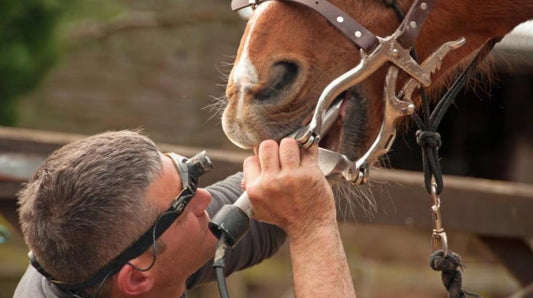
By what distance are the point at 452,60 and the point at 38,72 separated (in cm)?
394

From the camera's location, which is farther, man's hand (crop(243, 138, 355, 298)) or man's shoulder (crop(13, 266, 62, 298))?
man's shoulder (crop(13, 266, 62, 298))

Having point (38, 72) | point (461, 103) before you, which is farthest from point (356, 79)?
point (461, 103)

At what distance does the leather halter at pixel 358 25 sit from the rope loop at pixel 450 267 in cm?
48

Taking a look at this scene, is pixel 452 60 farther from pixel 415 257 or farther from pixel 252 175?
pixel 415 257

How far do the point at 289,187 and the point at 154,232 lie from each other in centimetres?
38

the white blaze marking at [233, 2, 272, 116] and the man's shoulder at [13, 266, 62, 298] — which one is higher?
the white blaze marking at [233, 2, 272, 116]

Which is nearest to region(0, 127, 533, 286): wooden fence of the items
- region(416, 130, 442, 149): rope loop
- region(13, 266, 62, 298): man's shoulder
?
region(13, 266, 62, 298): man's shoulder

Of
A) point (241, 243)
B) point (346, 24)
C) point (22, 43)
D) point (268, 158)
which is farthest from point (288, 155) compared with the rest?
point (22, 43)

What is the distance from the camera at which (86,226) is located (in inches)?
77.6

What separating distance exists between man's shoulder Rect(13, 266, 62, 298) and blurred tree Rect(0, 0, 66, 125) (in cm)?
310

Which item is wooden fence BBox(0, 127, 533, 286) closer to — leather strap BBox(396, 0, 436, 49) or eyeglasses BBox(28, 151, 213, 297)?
eyeglasses BBox(28, 151, 213, 297)

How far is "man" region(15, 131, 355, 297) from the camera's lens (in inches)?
73.2

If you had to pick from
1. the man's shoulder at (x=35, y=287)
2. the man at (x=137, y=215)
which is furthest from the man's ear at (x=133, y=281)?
the man's shoulder at (x=35, y=287)

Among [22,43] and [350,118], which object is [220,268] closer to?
[350,118]
